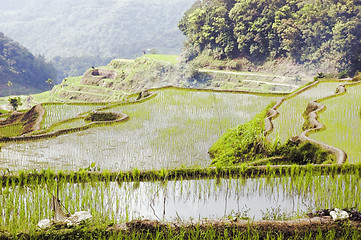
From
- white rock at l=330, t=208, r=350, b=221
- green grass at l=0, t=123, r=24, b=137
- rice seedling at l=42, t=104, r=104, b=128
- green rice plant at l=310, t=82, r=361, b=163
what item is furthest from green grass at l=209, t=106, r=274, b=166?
green grass at l=0, t=123, r=24, b=137

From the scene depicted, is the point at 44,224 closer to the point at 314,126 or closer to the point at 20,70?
the point at 314,126

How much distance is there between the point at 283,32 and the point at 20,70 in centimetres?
3652

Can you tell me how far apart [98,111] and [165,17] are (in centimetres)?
10697

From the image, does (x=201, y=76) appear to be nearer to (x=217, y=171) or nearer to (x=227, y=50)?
(x=227, y=50)

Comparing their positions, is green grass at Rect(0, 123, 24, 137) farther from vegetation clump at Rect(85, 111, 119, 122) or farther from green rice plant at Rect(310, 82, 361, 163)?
green rice plant at Rect(310, 82, 361, 163)

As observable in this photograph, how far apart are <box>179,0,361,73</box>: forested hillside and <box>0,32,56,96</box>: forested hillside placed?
84.5ft

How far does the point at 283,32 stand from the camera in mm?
26500

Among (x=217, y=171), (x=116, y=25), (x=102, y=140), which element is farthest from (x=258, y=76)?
(x=116, y=25)

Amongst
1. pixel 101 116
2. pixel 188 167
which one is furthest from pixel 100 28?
pixel 188 167

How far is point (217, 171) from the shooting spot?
4.36m

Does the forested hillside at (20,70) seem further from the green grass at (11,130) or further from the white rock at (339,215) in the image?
the white rock at (339,215)

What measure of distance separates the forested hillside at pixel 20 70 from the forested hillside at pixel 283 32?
84.5ft

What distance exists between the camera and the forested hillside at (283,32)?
24.4 metres

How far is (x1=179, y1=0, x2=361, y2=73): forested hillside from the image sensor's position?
24.4 m
